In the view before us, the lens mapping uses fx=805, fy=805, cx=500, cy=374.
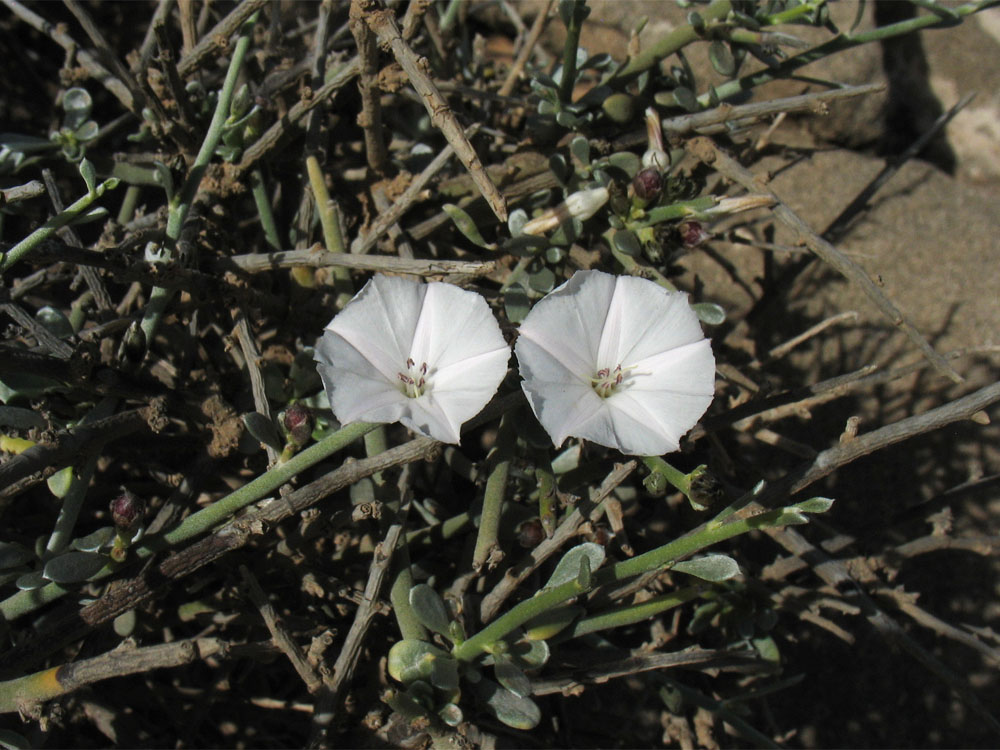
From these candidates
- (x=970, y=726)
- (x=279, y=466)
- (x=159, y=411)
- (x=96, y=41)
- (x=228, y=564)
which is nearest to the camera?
(x=279, y=466)

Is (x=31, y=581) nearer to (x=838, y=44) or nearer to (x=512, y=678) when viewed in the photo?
(x=512, y=678)

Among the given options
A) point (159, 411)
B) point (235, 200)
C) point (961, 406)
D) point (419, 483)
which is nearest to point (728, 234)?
point (961, 406)

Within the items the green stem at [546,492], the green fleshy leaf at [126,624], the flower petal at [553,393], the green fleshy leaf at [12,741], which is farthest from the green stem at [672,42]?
the green fleshy leaf at [12,741]

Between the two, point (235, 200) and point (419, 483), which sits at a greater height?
point (235, 200)

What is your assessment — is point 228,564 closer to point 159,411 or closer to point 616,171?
point 159,411

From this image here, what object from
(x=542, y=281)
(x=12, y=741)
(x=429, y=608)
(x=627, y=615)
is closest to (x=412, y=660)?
(x=429, y=608)

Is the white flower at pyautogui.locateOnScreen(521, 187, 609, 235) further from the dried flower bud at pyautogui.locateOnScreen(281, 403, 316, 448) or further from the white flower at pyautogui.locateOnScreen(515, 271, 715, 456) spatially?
the dried flower bud at pyautogui.locateOnScreen(281, 403, 316, 448)

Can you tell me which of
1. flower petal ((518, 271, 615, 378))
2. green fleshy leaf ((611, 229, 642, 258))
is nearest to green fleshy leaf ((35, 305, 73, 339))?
flower petal ((518, 271, 615, 378))
